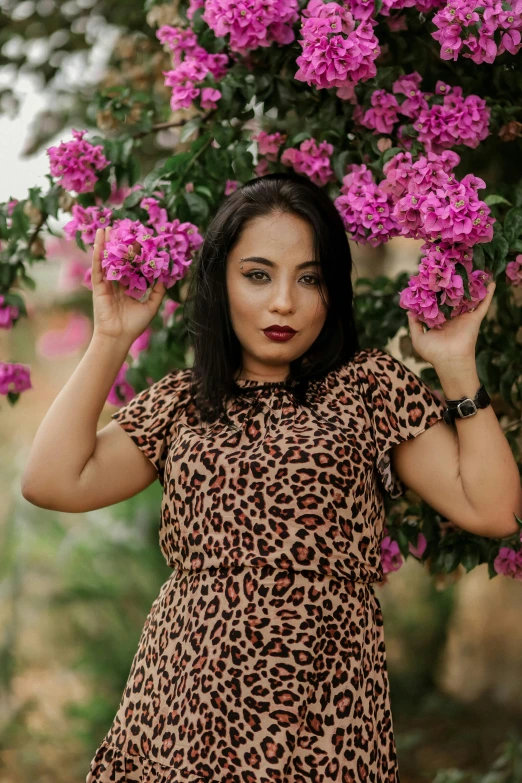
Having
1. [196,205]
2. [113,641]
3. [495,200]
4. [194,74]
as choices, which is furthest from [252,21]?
[113,641]

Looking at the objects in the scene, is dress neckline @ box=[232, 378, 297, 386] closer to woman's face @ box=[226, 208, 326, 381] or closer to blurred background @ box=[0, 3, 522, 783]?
woman's face @ box=[226, 208, 326, 381]

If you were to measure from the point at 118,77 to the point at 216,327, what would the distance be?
1734 millimetres

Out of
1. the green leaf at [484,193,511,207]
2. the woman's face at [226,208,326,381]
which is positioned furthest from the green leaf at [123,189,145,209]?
the green leaf at [484,193,511,207]

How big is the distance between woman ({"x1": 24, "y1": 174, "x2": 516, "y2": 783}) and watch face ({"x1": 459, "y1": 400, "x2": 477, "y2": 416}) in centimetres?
3

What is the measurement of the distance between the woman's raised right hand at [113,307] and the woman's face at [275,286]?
0.67 ft

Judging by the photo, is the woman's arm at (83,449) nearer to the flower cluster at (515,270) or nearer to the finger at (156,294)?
the finger at (156,294)

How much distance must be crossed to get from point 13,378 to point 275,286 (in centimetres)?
81

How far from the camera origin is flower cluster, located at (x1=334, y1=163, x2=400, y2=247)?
187 centimetres

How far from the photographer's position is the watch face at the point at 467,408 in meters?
1.74

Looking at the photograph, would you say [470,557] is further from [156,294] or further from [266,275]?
[156,294]

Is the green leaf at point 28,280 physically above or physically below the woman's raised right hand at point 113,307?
above

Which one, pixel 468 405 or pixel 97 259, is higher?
pixel 97 259

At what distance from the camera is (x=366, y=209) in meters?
1.88

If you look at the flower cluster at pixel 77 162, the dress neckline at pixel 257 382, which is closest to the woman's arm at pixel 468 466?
the dress neckline at pixel 257 382
